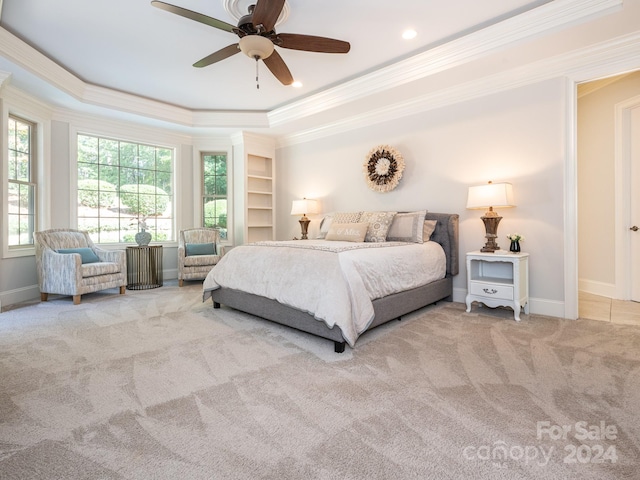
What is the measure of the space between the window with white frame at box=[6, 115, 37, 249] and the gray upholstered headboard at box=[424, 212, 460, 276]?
5.19m

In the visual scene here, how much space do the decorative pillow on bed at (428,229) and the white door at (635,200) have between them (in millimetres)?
2330

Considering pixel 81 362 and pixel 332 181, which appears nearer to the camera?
pixel 81 362

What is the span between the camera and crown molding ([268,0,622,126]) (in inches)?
107

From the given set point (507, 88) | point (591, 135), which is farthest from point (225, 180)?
point (591, 135)

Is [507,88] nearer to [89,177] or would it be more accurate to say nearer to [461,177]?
[461,177]

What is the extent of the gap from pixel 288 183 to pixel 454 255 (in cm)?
339

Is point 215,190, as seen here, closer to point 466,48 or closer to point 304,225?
point 304,225

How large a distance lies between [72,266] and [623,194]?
659 centimetres

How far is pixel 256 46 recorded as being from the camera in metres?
2.66

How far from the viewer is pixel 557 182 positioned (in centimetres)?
339

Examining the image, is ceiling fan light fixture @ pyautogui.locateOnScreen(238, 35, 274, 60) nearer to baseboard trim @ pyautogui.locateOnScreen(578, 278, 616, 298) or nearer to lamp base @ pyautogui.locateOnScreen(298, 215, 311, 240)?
lamp base @ pyautogui.locateOnScreen(298, 215, 311, 240)

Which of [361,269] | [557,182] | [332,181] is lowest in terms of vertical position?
[361,269]

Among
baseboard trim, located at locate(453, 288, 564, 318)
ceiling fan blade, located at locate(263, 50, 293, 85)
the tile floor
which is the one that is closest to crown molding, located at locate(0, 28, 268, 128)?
ceiling fan blade, located at locate(263, 50, 293, 85)

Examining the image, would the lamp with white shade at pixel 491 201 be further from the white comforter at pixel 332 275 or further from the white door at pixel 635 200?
the white door at pixel 635 200
